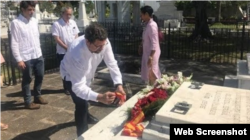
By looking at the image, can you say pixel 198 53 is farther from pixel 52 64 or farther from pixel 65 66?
pixel 65 66

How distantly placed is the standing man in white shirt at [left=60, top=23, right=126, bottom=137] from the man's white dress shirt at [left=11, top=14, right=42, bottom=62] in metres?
1.67

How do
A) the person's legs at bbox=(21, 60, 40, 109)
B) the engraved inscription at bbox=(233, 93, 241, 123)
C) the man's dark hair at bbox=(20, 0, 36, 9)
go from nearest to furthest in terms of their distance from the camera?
the engraved inscription at bbox=(233, 93, 241, 123)
the man's dark hair at bbox=(20, 0, 36, 9)
the person's legs at bbox=(21, 60, 40, 109)

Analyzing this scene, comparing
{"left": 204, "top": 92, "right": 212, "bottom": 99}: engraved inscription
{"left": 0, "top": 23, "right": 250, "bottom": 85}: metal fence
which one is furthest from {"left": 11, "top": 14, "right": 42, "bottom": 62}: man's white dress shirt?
{"left": 204, "top": 92, "right": 212, "bottom": 99}: engraved inscription

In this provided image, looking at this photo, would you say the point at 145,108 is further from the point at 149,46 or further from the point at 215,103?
the point at 149,46

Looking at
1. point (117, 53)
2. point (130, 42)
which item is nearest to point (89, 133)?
point (117, 53)

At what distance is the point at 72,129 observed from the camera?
4113 millimetres

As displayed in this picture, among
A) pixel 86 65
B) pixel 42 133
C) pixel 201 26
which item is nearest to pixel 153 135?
pixel 86 65

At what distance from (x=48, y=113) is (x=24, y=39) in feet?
4.46

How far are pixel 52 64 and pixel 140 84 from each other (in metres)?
3.66

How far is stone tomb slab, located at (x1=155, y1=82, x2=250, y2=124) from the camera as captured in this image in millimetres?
2311

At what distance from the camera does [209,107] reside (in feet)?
8.34

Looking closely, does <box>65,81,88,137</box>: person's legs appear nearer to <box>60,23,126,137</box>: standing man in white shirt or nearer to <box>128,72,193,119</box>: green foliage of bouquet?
<box>60,23,126,137</box>: standing man in white shirt

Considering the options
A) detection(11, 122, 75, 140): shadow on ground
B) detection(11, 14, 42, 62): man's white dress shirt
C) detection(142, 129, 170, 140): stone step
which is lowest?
detection(11, 122, 75, 140): shadow on ground

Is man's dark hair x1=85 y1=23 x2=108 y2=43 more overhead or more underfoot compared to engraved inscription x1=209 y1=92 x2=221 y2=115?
more overhead
